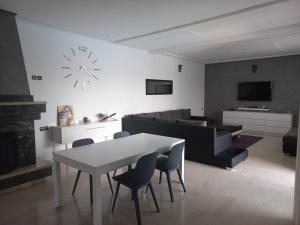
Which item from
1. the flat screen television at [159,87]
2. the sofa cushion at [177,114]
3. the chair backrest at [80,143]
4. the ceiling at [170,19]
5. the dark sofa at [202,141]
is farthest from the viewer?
the sofa cushion at [177,114]

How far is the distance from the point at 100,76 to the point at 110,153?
300 centimetres

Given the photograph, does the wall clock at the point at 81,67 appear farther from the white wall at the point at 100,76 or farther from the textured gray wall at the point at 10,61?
the textured gray wall at the point at 10,61

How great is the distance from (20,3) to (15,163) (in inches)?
92.8

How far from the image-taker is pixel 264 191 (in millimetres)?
3033

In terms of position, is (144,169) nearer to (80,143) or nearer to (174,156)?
(174,156)

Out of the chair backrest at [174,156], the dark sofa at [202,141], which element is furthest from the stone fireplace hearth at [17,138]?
the dark sofa at [202,141]

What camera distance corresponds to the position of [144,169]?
7.42 feet

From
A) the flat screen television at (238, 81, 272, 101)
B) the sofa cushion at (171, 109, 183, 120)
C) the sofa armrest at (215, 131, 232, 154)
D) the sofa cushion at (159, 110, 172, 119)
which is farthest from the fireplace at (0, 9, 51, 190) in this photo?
the flat screen television at (238, 81, 272, 101)

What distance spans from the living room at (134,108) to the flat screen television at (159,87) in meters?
0.05

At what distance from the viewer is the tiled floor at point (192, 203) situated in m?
2.37

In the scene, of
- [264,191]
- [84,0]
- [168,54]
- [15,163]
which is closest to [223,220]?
[264,191]

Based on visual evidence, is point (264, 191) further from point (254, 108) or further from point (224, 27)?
point (254, 108)

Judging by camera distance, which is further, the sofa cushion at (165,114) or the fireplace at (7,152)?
the sofa cushion at (165,114)

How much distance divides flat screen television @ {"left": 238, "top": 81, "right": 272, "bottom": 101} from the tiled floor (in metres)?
4.00
